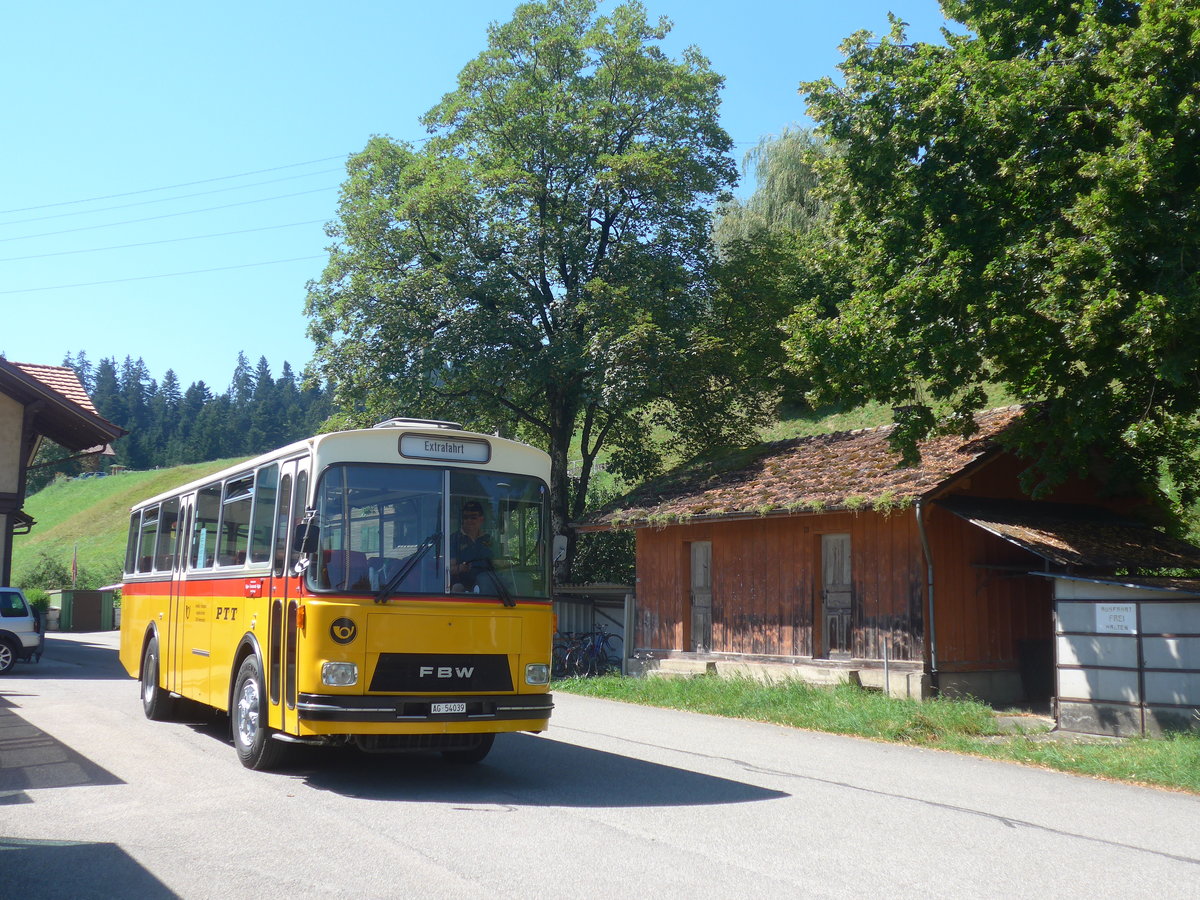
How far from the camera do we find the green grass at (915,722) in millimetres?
11328

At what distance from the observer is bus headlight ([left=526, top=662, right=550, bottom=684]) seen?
974 centimetres

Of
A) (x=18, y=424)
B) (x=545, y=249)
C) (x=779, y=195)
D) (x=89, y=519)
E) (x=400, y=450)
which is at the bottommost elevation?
(x=400, y=450)

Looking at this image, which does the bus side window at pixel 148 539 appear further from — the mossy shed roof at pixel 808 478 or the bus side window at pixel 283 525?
the mossy shed roof at pixel 808 478

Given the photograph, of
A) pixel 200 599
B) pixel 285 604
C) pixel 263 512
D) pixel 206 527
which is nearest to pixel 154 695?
pixel 200 599

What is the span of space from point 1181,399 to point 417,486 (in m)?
11.8

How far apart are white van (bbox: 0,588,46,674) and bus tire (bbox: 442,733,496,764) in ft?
48.4

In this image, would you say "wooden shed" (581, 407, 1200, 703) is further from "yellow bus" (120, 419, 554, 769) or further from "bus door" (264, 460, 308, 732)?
"bus door" (264, 460, 308, 732)

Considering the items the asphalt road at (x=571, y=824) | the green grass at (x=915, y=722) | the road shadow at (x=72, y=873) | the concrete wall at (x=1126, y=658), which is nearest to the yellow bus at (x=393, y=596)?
the asphalt road at (x=571, y=824)

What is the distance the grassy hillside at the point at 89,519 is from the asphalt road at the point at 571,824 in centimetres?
4743

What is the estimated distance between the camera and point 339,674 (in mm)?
8922

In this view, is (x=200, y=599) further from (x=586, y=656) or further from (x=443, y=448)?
(x=586, y=656)

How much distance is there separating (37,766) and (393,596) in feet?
13.0

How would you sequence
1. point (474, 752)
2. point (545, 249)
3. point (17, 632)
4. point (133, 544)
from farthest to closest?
point (545, 249) < point (17, 632) < point (133, 544) < point (474, 752)

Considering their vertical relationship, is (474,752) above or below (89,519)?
below
